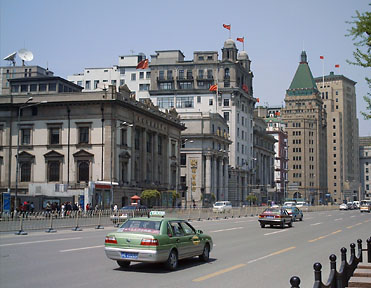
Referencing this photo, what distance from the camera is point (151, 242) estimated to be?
14.1m

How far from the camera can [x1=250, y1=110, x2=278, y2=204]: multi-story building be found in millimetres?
133000

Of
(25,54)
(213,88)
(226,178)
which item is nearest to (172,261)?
(25,54)

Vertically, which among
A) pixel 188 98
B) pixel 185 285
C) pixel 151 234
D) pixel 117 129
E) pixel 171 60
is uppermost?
pixel 171 60

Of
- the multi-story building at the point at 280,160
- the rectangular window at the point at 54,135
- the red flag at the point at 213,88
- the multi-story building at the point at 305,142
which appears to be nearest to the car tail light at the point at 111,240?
the rectangular window at the point at 54,135

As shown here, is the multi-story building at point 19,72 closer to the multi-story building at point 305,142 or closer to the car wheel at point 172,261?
the multi-story building at point 305,142

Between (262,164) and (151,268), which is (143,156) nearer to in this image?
(151,268)

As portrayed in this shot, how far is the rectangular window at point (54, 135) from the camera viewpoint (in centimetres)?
6594

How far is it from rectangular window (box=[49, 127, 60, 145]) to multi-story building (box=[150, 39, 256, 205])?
49946mm

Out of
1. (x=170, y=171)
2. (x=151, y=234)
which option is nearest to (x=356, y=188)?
(x=170, y=171)

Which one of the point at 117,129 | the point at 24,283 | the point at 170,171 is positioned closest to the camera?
the point at 24,283

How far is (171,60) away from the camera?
11625 cm

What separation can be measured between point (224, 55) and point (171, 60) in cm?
1153

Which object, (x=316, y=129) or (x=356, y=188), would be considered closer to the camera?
(x=316, y=129)

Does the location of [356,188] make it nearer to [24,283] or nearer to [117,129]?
[117,129]
